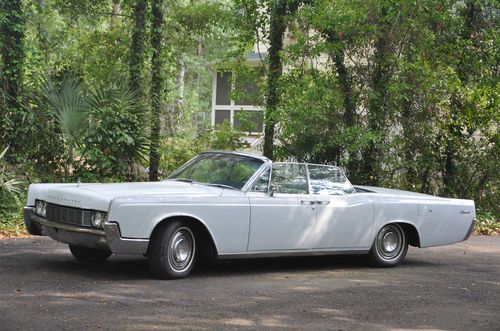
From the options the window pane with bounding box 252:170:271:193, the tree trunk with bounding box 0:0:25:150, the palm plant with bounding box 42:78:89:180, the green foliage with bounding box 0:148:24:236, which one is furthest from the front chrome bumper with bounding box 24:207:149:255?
the tree trunk with bounding box 0:0:25:150

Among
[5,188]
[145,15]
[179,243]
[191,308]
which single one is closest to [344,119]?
[145,15]

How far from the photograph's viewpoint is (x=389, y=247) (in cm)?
1015

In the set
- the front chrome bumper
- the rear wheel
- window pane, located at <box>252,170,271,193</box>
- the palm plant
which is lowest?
the rear wheel

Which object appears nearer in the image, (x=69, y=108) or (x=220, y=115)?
(x=69, y=108)

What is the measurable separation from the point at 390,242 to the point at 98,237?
13.6ft

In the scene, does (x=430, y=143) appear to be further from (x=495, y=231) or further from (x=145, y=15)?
(x=145, y=15)

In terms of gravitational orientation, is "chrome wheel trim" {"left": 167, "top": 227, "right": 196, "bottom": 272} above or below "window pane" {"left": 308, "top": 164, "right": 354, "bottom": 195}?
below

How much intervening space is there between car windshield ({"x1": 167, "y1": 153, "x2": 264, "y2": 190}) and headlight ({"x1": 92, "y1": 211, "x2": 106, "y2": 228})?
1.67m

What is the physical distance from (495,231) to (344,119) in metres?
3.80

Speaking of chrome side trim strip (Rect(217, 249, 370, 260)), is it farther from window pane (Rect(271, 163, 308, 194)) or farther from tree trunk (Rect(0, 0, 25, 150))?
tree trunk (Rect(0, 0, 25, 150))

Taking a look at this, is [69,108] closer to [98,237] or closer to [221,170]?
[221,170]

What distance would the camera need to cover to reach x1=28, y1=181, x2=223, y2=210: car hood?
7.88 metres

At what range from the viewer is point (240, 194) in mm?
8734

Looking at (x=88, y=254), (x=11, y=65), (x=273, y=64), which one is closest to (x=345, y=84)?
(x=273, y=64)
